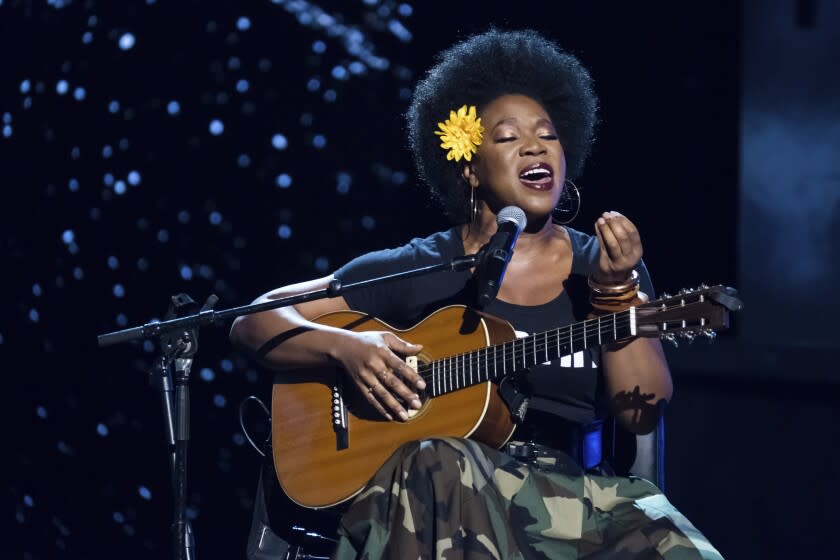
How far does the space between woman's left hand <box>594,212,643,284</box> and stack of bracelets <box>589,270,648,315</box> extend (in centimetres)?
3

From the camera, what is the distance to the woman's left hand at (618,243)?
2.16m

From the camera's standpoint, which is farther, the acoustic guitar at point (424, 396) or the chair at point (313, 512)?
the chair at point (313, 512)

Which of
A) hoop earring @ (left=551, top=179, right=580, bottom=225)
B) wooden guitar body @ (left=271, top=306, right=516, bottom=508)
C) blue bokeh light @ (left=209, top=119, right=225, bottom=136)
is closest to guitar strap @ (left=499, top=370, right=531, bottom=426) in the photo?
wooden guitar body @ (left=271, top=306, right=516, bottom=508)

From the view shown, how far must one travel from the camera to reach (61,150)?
4105mm

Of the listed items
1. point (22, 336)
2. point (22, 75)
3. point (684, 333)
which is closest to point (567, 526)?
point (684, 333)

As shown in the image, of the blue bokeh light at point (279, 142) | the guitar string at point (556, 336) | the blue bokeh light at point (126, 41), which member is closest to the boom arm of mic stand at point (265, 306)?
the guitar string at point (556, 336)

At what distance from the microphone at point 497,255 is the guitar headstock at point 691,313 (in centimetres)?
31

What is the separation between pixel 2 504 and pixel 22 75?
5.78 feet

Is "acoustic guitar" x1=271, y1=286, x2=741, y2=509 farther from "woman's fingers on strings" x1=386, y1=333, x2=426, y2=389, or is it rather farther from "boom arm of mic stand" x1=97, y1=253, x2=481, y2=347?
"boom arm of mic stand" x1=97, y1=253, x2=481, y2=347

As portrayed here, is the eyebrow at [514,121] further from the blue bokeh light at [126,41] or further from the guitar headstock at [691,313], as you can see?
the blue bokeh light at [126,41]

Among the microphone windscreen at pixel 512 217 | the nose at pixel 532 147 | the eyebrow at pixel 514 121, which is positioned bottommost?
the microphone windscreen at pixel 512 217

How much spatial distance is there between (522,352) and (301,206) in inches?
68.0

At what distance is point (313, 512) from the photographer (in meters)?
2.55

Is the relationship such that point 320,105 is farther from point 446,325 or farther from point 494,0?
point 446,325
